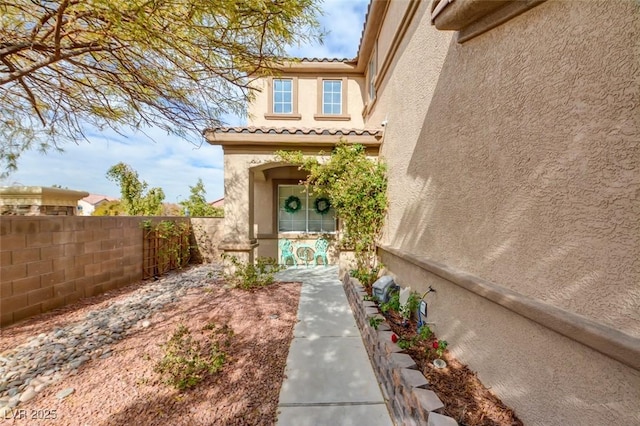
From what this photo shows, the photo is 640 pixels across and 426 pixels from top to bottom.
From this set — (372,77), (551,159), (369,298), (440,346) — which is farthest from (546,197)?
(372,77)

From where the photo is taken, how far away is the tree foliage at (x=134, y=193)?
11414mm

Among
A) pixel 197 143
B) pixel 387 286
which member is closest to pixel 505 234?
pixel 387 286

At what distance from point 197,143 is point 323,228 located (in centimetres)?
551

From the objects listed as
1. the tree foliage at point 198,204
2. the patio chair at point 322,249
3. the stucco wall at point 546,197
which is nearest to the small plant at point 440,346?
the stucco wall at point 546,197

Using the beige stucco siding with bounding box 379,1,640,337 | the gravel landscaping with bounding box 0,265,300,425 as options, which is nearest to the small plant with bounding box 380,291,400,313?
the beige stucco siding with bounding box 379,1,640,337

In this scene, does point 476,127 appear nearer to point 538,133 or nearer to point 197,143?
point 538,133

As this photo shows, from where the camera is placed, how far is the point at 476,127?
2.94 meters

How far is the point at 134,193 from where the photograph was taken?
1159 cm

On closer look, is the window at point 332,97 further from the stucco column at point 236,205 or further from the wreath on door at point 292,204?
the stucco column at point 236,205

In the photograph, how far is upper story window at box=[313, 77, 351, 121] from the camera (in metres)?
10.4

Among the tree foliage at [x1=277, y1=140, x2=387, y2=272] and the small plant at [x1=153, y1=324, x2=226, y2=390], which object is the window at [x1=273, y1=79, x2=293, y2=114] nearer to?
the tree foliage at [x1=277, y1=140, x2=387, y2=272]

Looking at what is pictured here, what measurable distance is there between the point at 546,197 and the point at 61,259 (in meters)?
7.87

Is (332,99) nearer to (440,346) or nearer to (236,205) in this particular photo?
(236,205)

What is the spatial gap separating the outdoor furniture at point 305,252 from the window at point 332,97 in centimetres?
560
